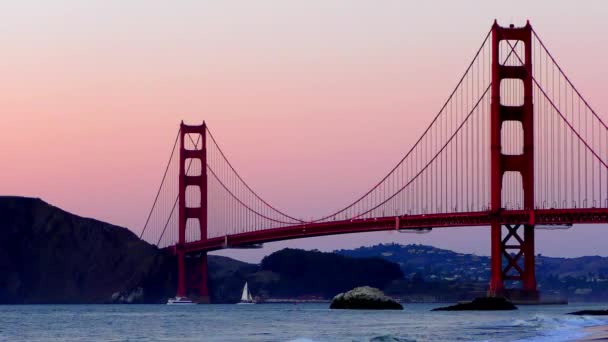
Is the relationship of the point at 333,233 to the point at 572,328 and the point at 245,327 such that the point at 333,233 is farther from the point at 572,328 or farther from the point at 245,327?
the point at 572,328

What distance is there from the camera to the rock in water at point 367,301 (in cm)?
8950

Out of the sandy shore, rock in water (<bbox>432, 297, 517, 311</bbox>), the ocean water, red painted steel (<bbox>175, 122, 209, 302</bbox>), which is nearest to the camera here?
the sandy shore

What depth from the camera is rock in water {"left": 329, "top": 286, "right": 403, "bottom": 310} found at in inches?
3524

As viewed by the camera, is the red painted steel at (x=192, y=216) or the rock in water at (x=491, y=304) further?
the red painted steel at (x=192, y=216)

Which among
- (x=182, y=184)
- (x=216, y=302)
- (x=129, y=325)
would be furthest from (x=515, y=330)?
(x=216, y=302)

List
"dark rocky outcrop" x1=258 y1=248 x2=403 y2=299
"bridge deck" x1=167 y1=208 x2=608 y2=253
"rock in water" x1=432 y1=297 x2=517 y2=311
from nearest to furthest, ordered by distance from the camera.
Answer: "bridge deck" x1=167 y1=208 x2=608 y2=253
"rock in water" x1=432 y1=297 x2=517 y2=311
"dark rocky outcrop" x1=258 y1=248 x2=403 y2=299

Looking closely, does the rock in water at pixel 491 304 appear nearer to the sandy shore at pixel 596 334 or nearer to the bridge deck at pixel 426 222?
the bridge deck at pixel 426 222

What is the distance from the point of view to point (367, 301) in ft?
296

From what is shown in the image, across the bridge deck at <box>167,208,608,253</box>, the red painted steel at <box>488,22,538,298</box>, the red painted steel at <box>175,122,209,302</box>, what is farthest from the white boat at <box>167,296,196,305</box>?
the red painted steel at <box>488,22,538,298</box>

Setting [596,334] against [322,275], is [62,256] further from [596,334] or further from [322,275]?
[596,334]

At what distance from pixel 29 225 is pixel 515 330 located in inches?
4958

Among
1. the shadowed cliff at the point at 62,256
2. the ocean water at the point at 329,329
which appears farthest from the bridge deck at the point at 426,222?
the shadowed cliff at the point at 62,256

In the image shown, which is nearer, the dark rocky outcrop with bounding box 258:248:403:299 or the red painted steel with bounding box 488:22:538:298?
the red painted steel with bounding box 488:22:538:298

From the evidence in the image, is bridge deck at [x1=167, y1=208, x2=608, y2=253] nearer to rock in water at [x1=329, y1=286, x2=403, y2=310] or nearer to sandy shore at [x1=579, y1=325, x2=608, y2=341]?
rock in water at [x1=329, y1=286, x2=403, y2=310]
